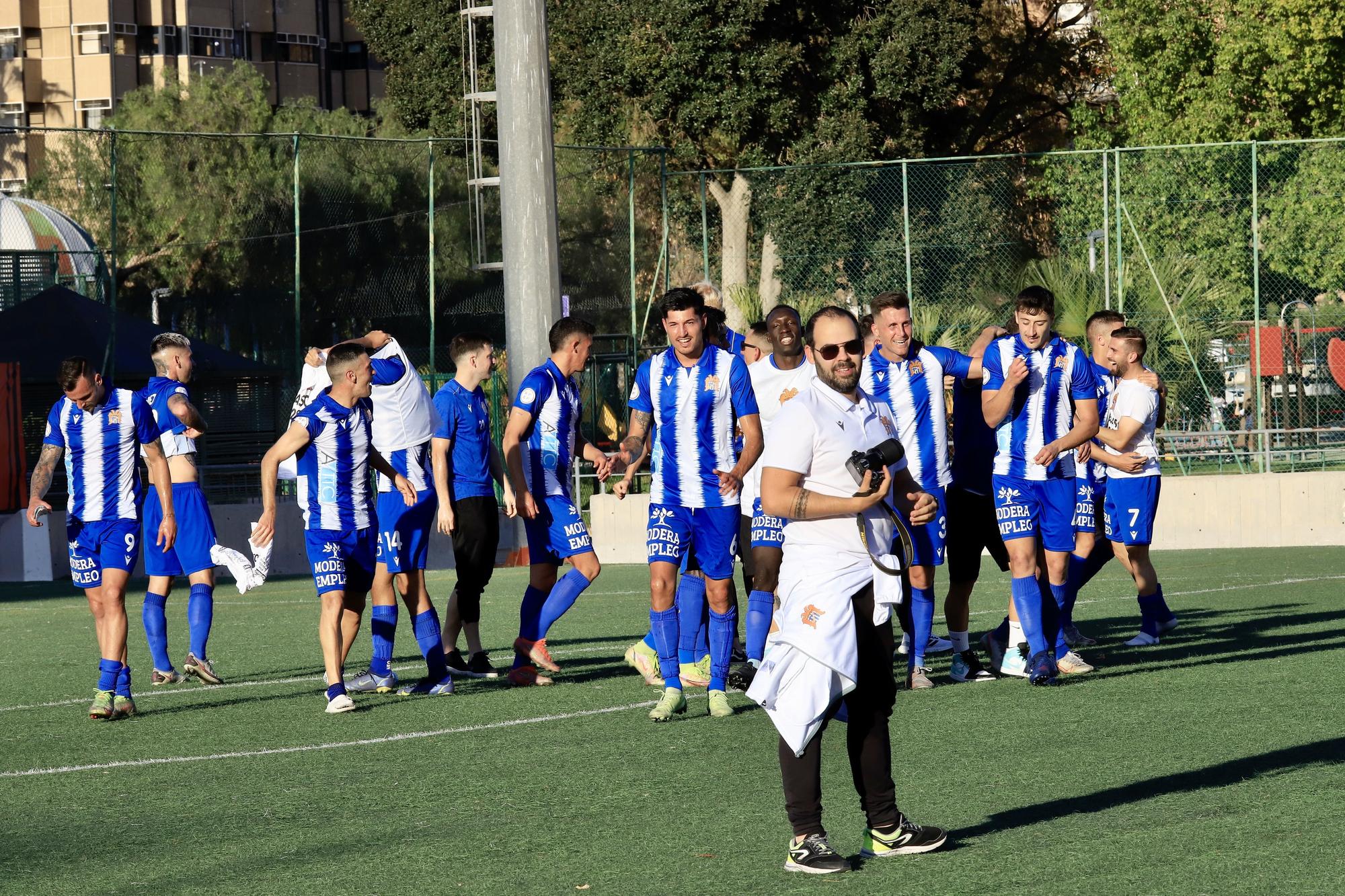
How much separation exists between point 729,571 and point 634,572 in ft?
32.3

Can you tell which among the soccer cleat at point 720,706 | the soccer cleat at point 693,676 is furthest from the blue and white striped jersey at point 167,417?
the soccer cleat at point 720,706

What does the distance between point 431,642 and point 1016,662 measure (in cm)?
326

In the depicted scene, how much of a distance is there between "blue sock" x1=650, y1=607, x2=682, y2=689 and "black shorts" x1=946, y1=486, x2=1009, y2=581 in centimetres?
211

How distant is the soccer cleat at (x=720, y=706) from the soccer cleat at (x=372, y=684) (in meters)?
2.27

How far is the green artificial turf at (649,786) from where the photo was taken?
565 cm

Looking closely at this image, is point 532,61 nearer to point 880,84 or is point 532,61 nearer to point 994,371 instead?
point 994,371

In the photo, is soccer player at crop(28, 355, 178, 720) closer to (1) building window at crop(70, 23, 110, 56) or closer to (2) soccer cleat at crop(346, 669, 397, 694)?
(2) soccer cleat at crop(346, 669, 397, 694)

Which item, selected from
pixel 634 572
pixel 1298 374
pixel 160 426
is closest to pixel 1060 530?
pixel 160 426

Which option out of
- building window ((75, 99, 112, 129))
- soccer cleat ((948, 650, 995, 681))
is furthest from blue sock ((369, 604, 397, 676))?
building window ((75, 99, 112, 129))

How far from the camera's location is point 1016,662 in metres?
9.80

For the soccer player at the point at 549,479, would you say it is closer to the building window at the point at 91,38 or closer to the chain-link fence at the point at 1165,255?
the chain-link fence at the point at 1165,255

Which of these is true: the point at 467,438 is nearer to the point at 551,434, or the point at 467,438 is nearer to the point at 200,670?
the point at 551,434

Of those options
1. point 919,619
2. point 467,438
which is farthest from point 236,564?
point 919,619

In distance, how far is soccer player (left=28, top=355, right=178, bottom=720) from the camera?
31.5ft
